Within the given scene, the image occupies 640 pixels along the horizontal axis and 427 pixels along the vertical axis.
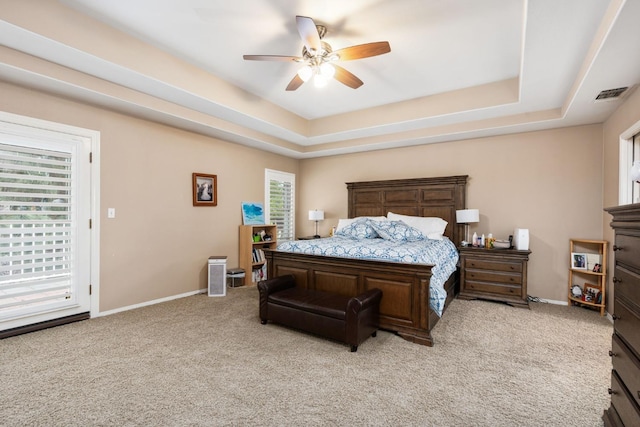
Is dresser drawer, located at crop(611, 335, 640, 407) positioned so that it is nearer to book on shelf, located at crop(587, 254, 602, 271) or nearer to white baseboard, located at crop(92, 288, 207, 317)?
book on shelf, located at crop(587, 254, 602, 271)

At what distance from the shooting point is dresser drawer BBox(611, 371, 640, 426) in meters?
1.42

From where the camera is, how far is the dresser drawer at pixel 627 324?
1434 millimetres

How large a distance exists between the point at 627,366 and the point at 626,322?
0.22 m

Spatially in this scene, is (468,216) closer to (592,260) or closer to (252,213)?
(592,260)

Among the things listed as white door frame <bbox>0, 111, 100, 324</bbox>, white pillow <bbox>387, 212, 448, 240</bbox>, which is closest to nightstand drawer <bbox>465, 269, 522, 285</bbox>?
white pillow <bbox>387, 212, 448, 240</bbox>

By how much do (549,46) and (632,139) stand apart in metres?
1.83

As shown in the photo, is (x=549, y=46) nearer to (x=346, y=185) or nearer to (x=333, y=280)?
(x=333, y=280)

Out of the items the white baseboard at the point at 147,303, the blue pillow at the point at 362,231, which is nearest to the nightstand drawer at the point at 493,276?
the blue pillow at the point at 362,231

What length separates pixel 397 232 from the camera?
14.1 ft

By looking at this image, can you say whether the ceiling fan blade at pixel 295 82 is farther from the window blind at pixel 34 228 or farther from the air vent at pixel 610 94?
the air vent at pixel 610 94

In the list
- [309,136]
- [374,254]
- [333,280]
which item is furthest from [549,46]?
[309,136]

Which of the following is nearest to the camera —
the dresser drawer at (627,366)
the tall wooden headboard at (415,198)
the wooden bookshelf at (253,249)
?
the dresser drawer at (627,366)

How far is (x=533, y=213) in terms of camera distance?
443 cm

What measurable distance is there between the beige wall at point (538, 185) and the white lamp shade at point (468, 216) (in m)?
0.43
